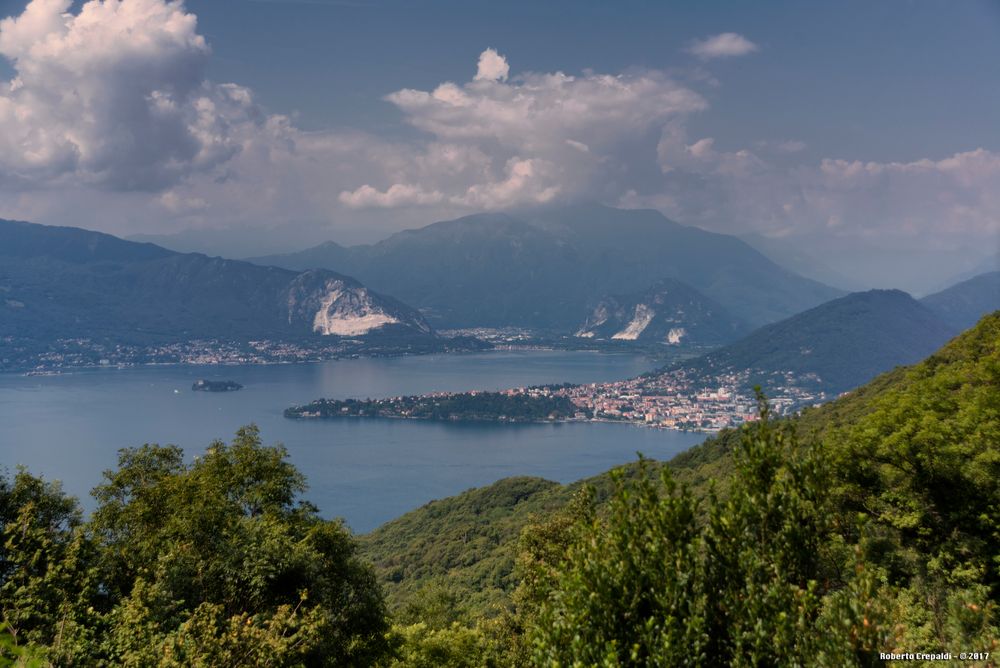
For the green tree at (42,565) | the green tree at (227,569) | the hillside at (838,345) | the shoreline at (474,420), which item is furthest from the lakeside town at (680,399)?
the green tree at (42,565)

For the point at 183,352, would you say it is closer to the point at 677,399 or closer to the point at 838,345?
the point at 677,399

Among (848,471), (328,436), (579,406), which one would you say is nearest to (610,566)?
(848,471)

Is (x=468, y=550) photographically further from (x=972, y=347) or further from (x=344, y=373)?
(x=344, y=373)

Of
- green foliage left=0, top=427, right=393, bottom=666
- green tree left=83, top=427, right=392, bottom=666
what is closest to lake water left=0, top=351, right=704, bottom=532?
green tree left=83, top=427, right=392, bottom=666

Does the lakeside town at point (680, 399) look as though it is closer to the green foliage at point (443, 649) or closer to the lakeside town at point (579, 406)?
the lakeside town at point (579, 406)

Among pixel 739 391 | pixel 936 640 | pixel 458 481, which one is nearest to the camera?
pixel 936 640

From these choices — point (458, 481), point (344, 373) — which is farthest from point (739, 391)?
point (344, 373)
